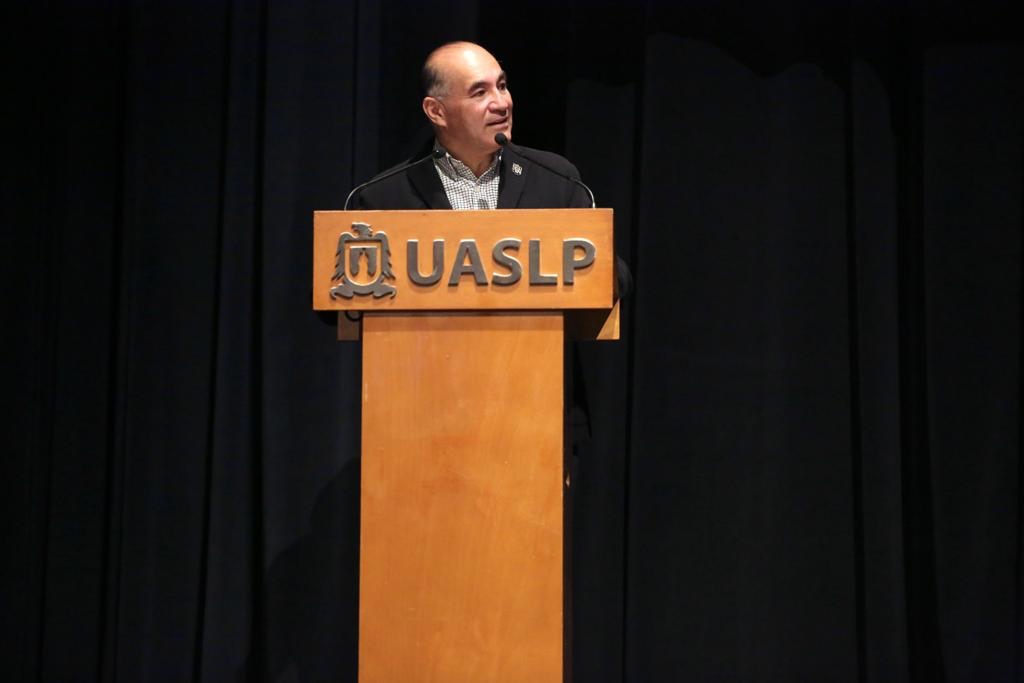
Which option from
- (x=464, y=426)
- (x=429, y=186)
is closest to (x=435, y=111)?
(x=429, y=186)

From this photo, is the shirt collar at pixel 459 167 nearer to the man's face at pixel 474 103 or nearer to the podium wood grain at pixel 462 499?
the man's face at pixel 474 103

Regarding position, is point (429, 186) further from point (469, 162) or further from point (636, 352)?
point (636, 352)

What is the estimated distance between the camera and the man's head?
2.35m

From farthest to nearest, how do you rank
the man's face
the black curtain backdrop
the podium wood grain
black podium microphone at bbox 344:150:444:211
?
the black curtain backdrop, the man's face, black podium microphone at bbox 344:150:444:211, the podium wood grain

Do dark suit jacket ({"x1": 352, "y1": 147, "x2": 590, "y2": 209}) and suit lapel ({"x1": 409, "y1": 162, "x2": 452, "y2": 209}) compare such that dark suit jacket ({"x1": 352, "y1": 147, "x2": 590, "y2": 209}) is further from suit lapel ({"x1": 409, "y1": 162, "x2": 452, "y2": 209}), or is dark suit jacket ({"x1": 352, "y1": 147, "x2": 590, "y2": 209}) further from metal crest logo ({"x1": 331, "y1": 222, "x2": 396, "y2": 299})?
metal crest logo ({"x1": 331, "y1": 222, "x2": 396, "y2": 299})

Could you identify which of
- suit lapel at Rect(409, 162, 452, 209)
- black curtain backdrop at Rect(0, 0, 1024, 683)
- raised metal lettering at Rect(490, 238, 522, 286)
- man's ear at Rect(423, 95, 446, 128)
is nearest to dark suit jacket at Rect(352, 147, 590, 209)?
suit lapel at Rect(409, 162, 452, 209)

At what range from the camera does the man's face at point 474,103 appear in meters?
2.35

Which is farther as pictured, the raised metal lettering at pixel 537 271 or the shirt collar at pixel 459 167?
the shirt collar at pixel 459 167

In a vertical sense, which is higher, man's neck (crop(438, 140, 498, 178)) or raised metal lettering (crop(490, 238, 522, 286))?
man's neck (crop(438, 140, 498, 178))

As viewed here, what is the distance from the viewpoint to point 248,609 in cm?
295

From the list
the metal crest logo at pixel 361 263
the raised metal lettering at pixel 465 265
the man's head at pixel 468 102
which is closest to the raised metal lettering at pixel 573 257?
the raised metal lettering at pixel 465 265

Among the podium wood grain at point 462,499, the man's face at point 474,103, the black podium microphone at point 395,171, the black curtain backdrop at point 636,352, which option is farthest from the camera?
the black curtain backdrop at point 636,352

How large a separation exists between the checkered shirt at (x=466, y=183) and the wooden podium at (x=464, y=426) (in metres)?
0.53

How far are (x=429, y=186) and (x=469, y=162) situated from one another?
0.40 feet
